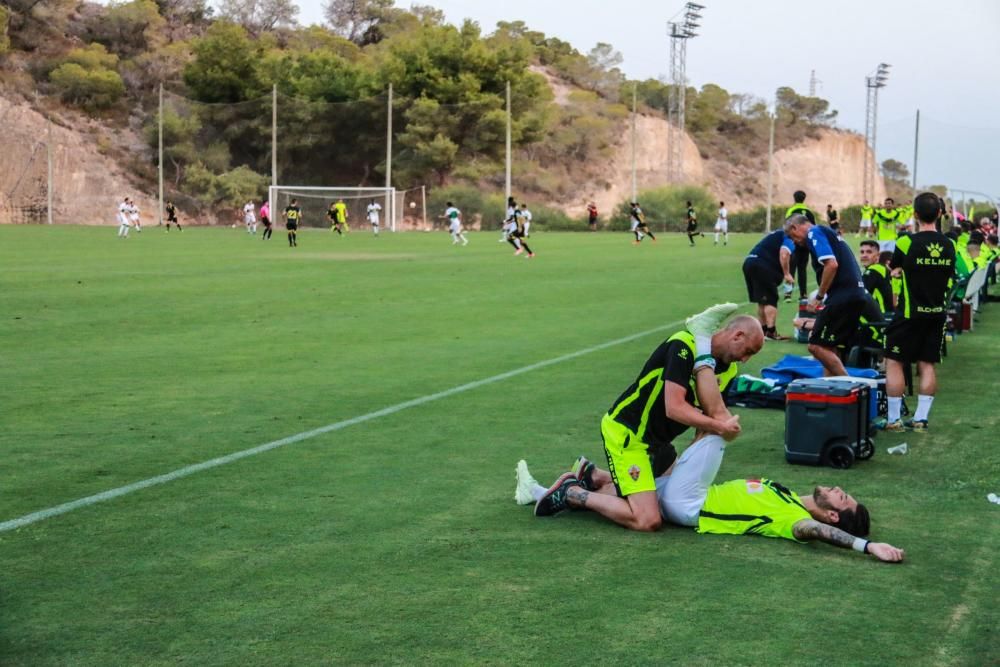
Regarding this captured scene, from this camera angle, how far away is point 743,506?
7043mm

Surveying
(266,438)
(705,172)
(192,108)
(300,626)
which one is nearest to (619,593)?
(300,626)

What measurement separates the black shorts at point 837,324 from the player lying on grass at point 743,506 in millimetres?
4465

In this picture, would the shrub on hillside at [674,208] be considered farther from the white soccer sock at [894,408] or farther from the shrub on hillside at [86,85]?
the white soccer sock at [894,408]

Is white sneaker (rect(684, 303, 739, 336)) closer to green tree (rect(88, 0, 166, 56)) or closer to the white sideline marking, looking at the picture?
the white sideline marking

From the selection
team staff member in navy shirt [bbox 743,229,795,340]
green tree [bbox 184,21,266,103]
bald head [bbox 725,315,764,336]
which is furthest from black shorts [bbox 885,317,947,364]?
green tree [bbox 184,21,266,103]

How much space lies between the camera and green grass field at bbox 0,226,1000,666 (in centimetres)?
529

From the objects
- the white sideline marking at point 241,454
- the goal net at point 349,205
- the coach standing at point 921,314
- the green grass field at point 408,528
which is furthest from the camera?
the goal net at point 349,205

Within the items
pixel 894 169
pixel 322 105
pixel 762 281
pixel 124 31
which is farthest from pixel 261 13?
pixel 762 281

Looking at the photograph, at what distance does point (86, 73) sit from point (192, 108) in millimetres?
8195

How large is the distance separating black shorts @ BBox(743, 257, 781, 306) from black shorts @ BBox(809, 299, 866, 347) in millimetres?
6037

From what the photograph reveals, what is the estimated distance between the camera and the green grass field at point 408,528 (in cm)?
529

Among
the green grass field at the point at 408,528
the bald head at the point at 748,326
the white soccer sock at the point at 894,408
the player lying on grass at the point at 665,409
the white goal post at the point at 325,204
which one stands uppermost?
the white goal post at the point at 325,204

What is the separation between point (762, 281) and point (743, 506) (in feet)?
36.3

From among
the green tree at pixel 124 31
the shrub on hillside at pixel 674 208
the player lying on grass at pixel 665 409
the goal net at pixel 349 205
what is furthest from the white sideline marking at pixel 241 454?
the green tree at pixel 124 31
